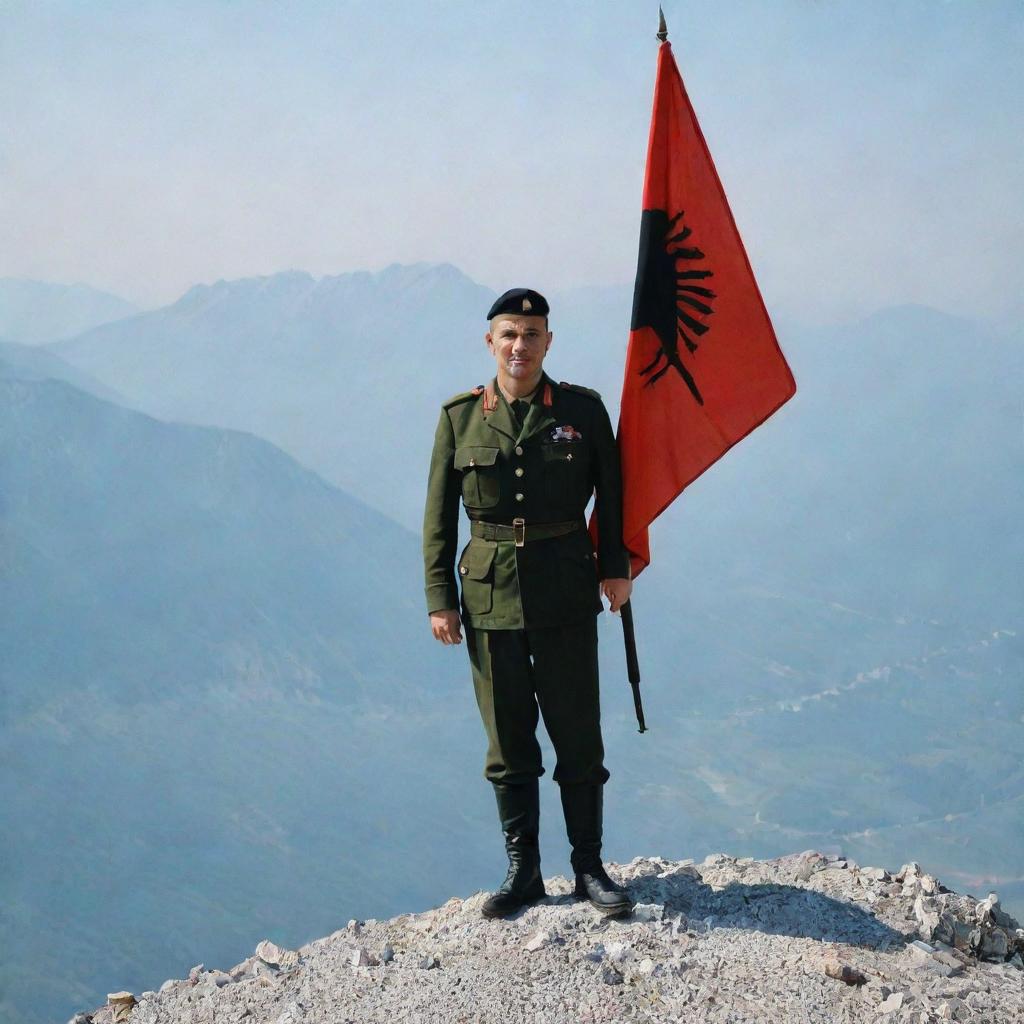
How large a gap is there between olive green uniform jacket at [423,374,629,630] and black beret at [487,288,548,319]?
0.29 m

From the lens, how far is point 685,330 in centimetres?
452

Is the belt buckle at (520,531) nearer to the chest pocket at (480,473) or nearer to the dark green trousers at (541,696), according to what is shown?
the chest pocket at (480,473)

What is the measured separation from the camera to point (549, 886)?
4844mm

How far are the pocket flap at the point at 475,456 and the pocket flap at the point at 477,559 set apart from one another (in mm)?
296

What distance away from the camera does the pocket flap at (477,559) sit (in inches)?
167

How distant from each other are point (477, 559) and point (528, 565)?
206 millimetres

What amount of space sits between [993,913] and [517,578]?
2310 mm

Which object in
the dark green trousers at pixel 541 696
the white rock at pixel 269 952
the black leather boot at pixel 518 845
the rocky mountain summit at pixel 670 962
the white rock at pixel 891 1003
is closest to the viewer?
the white rock at pixel 891 1003

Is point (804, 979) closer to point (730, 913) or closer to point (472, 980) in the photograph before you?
point (730, 913)

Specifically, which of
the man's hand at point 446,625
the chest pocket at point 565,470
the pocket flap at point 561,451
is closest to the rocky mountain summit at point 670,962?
the man's hand at point 446,625

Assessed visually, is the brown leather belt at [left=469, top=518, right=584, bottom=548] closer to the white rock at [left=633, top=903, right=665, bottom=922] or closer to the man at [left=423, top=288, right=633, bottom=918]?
the man at [left=423, top=288, right=633, bottom=918]

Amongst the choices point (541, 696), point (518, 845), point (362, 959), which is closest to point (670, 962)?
point (518, 845)

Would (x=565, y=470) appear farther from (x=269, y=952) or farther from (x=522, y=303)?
(x=269, y=952)

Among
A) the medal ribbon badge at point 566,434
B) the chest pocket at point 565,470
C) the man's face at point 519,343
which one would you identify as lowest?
the chest pocket at point 565,470
